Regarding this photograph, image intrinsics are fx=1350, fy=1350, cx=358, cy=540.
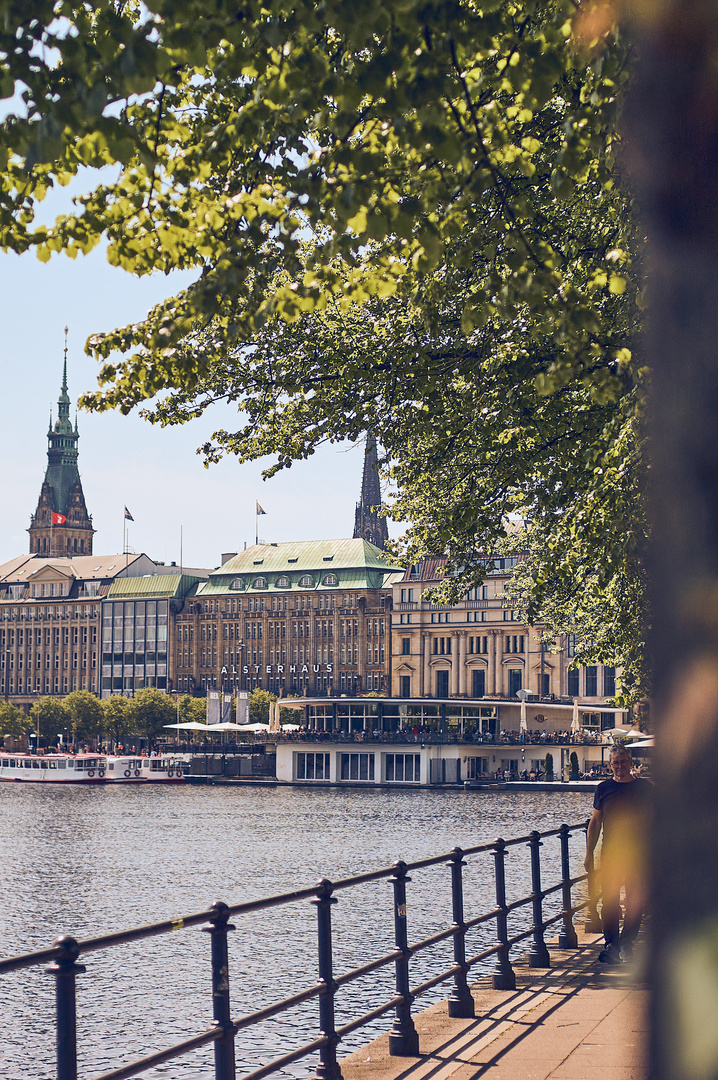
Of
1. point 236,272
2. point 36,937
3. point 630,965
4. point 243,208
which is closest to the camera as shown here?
point 236,272

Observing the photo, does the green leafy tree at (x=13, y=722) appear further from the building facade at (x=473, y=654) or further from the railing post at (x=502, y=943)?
the railing post at (x=502, y=943)

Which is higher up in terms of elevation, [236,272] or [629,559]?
[236,272]

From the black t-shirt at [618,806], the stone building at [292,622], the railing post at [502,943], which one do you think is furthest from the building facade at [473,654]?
the railing post at [502,943]

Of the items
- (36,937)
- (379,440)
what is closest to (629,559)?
(379,440)

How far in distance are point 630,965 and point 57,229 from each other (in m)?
8.29

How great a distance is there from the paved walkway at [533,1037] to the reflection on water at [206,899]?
4795mm

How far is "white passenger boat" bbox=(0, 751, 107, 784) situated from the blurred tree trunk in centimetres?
10106

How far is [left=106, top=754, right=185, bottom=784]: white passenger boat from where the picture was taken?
10156cm

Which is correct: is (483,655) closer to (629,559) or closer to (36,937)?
(36,937)

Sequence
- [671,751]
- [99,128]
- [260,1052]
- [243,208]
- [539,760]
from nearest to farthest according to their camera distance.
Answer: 1. [671,751]
2. [99,128]
3. [243,208]
4. [260,1052]
5. [539,760]

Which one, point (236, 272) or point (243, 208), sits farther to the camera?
point (243, 208)

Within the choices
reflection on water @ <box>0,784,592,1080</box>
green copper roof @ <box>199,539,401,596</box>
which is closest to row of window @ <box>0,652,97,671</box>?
green copper roof @ <box>199,539,401,596</box>

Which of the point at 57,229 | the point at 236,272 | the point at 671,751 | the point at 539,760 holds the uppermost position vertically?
the point at 57,229

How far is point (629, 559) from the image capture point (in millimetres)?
12148
